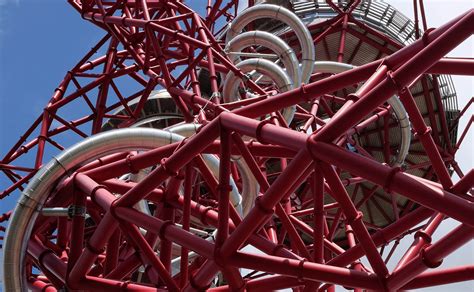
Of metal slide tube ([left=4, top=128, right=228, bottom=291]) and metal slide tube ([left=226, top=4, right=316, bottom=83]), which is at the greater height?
metal slide tube ([left=226, top=4, right=316, bottom=83])

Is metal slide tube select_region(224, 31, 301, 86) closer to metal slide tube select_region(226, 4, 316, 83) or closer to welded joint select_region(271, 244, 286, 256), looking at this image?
metal slide tube select_region(226, 4, 316, 83)

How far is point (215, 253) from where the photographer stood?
9289mm

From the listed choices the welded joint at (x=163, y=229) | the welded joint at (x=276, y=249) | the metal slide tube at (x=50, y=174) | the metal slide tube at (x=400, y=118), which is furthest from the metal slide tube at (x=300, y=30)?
the welded joint at (x=163, y=229)

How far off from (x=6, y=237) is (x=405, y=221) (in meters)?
6.72

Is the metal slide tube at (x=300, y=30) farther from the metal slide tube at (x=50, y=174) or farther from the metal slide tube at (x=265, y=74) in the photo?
the metal slide tube at (x=50, y=174)

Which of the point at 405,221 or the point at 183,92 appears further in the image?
the point at 183,92

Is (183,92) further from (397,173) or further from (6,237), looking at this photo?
(397,173)

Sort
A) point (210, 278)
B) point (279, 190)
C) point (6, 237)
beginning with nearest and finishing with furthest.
→ point (279, 190), point (210, 278), point (6, 237)

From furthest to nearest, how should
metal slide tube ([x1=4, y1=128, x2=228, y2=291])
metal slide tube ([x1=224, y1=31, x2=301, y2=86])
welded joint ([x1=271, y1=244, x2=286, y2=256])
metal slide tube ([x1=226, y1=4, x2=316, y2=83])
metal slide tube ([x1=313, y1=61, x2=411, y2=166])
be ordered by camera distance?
metal slide tube ([x1=313, y1=61, x2=411, y2=166]), metal slide tube ([x1=226, y1=4, x2=316, y2=83]), metal slide tube ([x1=224, y1=31, x2=301, y2=86]), metal slide tube ([x1=4, y1=128, x2=228, y2=291]), welded joint ([x1=271, y1=244, x2=286, y2=256])

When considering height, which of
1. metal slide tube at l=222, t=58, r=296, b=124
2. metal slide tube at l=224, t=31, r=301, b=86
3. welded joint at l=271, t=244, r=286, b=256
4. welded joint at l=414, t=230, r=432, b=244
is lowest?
welded joint at l=271, t=244, r=286, b=256

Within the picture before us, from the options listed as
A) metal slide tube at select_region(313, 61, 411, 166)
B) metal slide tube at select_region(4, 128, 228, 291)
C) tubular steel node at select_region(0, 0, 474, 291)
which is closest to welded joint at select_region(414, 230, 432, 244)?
tubular steel node at select_region(0, 0, 474, 291)

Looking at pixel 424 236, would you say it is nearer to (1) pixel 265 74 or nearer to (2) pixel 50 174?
(2) pixel 50 174

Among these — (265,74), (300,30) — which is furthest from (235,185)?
(300,30)

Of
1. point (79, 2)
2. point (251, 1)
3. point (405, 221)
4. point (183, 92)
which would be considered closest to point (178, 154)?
point (405, 221)
